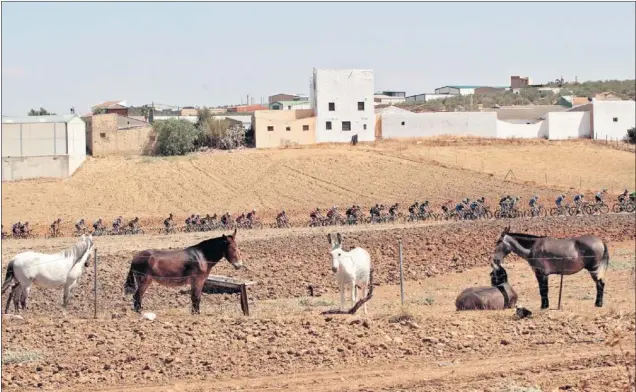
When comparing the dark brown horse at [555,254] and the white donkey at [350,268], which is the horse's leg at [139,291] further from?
the dark brown horse at [555,254]

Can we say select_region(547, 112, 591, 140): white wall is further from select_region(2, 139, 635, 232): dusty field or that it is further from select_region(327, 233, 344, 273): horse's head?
select_region(327, 233, 344, 273): horse's head

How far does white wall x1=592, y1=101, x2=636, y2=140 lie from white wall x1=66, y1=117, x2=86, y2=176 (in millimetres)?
36115

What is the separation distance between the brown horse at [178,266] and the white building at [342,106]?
56408mm

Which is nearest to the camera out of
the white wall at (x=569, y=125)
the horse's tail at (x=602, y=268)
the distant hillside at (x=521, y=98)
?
the horse's tail at (x=602, y=268)

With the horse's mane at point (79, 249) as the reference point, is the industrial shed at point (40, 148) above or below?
above

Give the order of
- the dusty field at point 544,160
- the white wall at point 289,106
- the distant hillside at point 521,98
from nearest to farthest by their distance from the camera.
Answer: the dusty field at point 544,160
the white wall at point 289,106
the distant hillside at point 521,98

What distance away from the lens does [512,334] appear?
16453 mm

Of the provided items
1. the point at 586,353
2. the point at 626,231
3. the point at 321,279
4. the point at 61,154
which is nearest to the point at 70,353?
the point at 586,353

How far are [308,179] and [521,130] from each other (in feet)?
71.4

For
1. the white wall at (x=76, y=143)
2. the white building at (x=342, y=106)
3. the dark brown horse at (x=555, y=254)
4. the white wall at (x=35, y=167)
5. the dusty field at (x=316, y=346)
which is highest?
the white building at (x=342, y=106)

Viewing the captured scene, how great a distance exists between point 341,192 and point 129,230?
1837 centimetres

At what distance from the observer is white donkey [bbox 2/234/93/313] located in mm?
19641

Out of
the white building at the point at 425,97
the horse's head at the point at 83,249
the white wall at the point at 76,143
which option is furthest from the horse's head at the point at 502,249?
the white building at the point at 425,97

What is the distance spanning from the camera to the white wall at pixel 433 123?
77.9 metres
